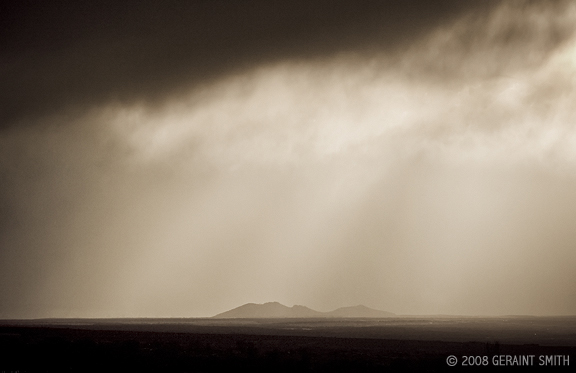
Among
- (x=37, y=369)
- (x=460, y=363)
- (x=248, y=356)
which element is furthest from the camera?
(x=248, y=356)

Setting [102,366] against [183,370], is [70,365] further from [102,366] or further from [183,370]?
[183,370]

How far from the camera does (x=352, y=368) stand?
4031 centimetres

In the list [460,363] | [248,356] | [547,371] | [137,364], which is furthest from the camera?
[248,356]

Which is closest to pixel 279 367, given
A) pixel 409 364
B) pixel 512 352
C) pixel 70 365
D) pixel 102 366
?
pixel 409 364

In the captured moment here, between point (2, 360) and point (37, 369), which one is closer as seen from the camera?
point (37, 369)

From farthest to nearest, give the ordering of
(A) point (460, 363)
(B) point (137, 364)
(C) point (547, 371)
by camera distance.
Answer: (A) point (460, 363), (B) point (137, 364), (C) point (547, 371)

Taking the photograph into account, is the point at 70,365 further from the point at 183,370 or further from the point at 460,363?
the point at 460,363

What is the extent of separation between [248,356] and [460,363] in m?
20.0

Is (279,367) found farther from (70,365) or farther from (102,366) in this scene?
(70,365)

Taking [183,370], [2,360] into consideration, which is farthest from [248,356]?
[2,360]

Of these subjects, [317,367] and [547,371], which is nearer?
[547,371]

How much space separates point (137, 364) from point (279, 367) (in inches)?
479

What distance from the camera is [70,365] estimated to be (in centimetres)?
3884

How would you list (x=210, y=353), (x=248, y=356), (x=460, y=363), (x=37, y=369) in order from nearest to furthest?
(x=37, y=369) → (x=460, y=363) → (x=248, y=356) → (x=210, y=353)
